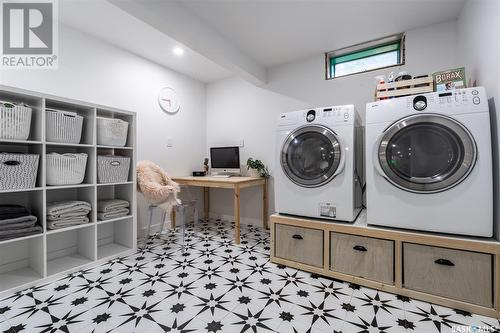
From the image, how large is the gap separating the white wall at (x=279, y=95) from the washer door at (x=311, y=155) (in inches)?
39.8

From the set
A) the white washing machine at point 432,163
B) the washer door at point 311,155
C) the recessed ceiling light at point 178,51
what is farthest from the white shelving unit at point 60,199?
the white washing machine at point 432,163

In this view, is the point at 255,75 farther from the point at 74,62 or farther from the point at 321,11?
the point at 74,62

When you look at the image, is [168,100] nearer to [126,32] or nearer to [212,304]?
[126,32]

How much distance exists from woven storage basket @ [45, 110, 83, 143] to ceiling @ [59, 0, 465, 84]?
953mm

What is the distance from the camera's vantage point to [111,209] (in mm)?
2273

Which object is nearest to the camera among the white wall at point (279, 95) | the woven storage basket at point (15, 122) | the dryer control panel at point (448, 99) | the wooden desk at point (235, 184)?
the dryer control panel at point (448, 99)

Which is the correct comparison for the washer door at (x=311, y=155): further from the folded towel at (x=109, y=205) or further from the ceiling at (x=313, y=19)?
the folded towel at (x=109, y=205)

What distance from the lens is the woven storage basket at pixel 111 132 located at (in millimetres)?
2172

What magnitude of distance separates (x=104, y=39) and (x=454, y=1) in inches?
131

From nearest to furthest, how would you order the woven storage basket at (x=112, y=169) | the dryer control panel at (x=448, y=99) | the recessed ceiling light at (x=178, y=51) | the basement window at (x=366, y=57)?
1. the dryer control panel at (x=448, y=99)
2. the woven storage basket at (x=112, y=169)
3. the basement window at (x=366, y=57)
4. the recessed ceiling light at (x=178, y=51)

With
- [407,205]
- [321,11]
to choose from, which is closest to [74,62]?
[321,11]

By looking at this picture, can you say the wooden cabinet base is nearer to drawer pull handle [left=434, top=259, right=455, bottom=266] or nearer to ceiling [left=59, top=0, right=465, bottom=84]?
drawer pull handle [left=434, top=259, right=455, bottom=266]

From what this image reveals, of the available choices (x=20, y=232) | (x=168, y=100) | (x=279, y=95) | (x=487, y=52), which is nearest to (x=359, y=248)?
(x=487, y=52)

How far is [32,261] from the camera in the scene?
1978 mm
